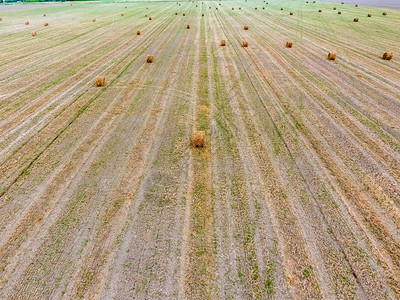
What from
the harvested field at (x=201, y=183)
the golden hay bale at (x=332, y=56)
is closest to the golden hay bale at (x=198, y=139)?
the harvested field at (x=201, y=183)

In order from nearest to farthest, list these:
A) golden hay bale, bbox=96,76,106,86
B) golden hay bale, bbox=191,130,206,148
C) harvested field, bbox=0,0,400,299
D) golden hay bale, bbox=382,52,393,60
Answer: harvested field, bbox=0,0,400,299, golden hay bale, bbox=191,130,206,148, golden hay bale, bbox=96,76,106,86, golden hay bale, bbox=382,52,393,60

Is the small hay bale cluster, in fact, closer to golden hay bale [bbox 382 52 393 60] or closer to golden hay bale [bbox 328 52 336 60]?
golden hay bale [bbox 328 52 336 60]

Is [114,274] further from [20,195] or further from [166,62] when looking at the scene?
[166,62]

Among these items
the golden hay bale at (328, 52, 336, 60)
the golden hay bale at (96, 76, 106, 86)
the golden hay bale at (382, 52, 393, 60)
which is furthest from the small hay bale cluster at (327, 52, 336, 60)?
the golden hay bale at (96, 76, 106, 86)

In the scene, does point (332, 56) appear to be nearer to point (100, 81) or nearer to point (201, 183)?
point (201, 183)

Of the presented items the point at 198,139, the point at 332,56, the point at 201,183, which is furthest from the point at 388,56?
the point at 201,183

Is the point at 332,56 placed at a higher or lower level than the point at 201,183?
higher

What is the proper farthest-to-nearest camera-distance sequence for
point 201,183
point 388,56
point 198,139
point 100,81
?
point 388,56 → point 100,81 → point 198,139 → point 201,183

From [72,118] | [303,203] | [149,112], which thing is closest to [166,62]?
[149,112]
